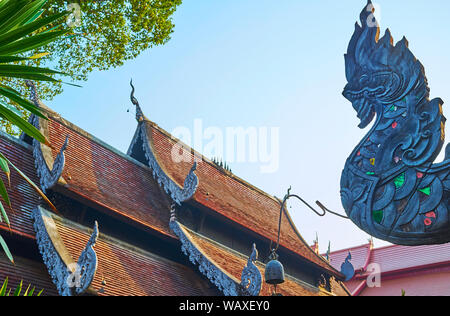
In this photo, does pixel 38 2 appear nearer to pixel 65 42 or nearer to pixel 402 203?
pixel 402 203

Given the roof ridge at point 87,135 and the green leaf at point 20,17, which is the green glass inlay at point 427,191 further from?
the roof ridge at point 87,135

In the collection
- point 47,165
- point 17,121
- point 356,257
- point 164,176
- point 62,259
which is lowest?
point 62,259

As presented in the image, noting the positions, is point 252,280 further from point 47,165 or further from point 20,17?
point 20,17

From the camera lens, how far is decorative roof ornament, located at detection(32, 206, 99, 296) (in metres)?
8.10

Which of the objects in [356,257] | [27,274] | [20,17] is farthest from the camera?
[356,257]

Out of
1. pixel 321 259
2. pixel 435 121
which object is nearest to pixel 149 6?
pixel 321 259

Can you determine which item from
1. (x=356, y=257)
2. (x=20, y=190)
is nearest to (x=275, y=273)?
(x=20, y=190)

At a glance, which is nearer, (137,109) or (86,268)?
(86,268)

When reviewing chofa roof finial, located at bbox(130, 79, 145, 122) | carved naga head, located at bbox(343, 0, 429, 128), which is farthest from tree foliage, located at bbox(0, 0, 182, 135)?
carved naga head, located at bbox(343, 0, 429, 128)

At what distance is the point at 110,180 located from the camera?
39.3 ft

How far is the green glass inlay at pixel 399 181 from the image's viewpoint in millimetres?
3955

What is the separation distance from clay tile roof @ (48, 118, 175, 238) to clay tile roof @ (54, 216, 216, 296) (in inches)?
23.6

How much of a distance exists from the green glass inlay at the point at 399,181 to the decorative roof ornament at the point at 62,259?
5.27 metres

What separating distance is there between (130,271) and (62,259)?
5.39ft
